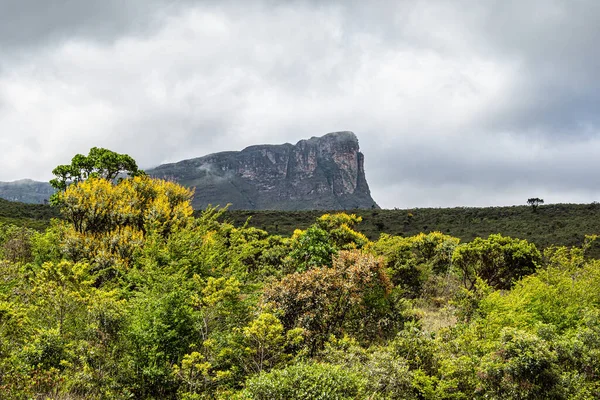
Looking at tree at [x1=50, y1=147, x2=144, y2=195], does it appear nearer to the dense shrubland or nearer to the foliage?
the dense shrubland

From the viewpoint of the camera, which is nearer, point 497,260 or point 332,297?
point 332,297

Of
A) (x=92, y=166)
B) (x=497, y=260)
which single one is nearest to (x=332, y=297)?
(x=497, y=260)

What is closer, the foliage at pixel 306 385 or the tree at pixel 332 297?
the foliage at pixel 306 385

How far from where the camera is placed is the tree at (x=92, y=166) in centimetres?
1919

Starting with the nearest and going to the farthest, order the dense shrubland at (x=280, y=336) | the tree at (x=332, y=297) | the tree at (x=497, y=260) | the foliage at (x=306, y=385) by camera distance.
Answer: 1. the foliage at (x=306, y=385)
2. the dense shrubland at (x=280, y=336)
3. the tree at (x=332, y=297)
4. the tree at (x=497, y=260)

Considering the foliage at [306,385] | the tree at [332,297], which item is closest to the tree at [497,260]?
the tree at [332,297]

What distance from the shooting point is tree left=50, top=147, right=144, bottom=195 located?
19.2 metres

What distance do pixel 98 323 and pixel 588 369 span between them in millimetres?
8296

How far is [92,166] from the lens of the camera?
63.9ft

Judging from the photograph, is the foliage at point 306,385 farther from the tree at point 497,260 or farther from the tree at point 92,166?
the tree at point 92,166

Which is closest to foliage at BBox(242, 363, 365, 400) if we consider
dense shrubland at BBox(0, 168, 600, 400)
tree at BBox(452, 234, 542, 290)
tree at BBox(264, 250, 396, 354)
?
dense shrubland at BBox(0, 168, 600, 400)

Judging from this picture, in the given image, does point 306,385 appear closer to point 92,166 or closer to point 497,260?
point 497,260

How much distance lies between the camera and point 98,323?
6.91m

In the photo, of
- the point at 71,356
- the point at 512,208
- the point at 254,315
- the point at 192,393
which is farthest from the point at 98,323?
the point at 512,208
